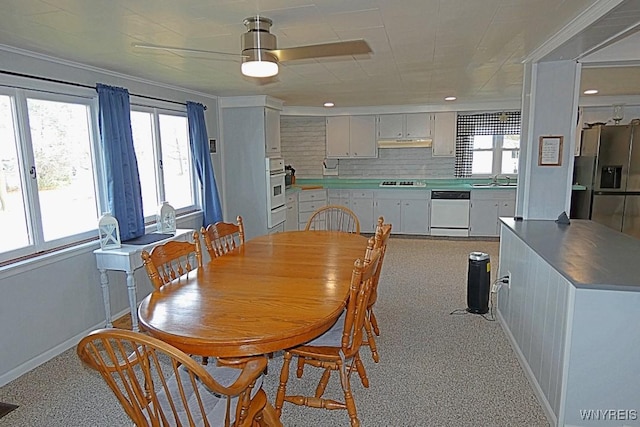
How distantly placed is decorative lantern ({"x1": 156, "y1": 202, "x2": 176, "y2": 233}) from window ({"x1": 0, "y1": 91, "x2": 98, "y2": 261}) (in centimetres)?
60

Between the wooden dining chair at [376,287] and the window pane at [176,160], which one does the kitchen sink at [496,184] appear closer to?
the wooden dining chair at [376,287]

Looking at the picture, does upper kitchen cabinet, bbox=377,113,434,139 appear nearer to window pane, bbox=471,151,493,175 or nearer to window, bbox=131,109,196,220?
window pane, bbox=471,151,493,175

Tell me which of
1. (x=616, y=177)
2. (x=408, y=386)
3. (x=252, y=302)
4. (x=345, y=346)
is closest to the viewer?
(x=252, y=302)

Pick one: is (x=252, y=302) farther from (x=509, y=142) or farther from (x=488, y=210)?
(x=509, y=142)

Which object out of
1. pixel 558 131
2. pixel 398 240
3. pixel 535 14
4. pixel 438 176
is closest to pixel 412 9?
pixel 535 14

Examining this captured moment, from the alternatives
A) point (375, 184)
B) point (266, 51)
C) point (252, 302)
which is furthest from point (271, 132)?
point (252, 302)

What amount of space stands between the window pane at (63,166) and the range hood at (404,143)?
15.7 feet

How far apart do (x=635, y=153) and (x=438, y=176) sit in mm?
2780

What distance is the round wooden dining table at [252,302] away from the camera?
5.10ft

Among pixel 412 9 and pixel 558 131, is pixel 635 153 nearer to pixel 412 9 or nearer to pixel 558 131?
pixel 558 131

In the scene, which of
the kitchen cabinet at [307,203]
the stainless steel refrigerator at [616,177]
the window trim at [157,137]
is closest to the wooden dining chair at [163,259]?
the window trim at [157,137]

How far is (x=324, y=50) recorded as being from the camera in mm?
2070

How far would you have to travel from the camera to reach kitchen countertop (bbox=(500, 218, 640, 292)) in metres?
1.89

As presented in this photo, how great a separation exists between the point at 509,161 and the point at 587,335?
5495mm
